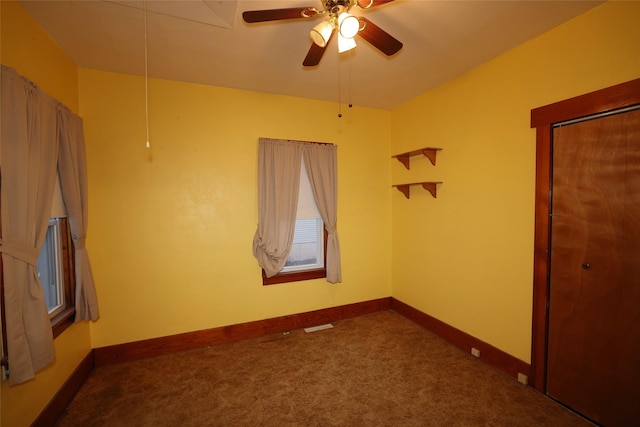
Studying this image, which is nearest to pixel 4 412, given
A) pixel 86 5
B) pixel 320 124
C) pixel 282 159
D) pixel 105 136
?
pixel 105 136

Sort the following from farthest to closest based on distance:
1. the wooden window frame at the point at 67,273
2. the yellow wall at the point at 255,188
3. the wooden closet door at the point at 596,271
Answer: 1. the wooden window frame at the point at 67,273
2. the yellow wall at the point at 255,188
3. the wooden closet door at the point at 596,271

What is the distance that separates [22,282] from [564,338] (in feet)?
11.8

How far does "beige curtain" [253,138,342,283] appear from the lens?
10.00 ft

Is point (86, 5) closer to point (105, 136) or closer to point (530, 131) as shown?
point (105, 136)

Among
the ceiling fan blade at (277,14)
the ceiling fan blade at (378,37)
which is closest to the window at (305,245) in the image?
the ceiling fan blade at (378,37)

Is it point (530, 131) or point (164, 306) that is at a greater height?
point (530, 131)

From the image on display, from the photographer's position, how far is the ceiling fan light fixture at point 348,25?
4.47ft

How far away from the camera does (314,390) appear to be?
221 cm

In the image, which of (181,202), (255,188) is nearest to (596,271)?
(255,188)

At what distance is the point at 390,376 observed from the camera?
2373 mm

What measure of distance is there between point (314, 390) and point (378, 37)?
2586 millimetres

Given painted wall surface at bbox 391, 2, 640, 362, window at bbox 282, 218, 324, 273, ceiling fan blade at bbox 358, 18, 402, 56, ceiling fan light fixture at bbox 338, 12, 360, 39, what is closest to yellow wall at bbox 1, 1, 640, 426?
painted wall surface at bbox 391, 2, 640, 362

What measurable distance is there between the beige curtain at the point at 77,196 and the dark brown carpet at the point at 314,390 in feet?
2.38

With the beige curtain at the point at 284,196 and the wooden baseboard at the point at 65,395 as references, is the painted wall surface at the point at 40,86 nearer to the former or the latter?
the wooden baseboard at the point at 65,395
